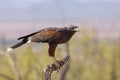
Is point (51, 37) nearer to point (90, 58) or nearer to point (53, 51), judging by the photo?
point (53, 51)

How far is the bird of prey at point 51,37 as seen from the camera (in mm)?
3869

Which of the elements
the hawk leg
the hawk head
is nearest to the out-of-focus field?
the hawk leg

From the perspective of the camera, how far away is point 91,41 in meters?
17.0

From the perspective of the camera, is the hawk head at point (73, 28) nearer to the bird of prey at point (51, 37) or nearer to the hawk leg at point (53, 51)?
the bird of prey at point (51, 37)

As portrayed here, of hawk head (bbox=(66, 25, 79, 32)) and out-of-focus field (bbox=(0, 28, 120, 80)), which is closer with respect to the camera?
hawk head (bbox=(66, 25, 79, 32))

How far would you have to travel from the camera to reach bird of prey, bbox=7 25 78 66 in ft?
12.7

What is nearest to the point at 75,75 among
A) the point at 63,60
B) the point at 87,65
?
the point at 87,65

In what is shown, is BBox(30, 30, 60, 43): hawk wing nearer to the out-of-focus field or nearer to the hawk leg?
the hawk leg

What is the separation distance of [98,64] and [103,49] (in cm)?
99

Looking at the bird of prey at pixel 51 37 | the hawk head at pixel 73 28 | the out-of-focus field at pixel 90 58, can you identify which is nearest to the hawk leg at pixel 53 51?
the bird of prey at pixel 51 37

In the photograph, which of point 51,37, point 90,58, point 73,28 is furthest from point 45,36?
point 90,58

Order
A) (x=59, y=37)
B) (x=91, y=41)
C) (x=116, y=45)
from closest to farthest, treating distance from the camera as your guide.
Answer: (x=59, y=37)
(x=116, y=45)
(x=91, y=41)

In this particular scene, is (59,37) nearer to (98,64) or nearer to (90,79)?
(90,79)

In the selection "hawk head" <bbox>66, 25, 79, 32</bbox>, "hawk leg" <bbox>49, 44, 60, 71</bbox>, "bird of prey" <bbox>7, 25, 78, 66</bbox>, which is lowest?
"hawk leg" <bbox>49, 44, 60, 71</bbox>
